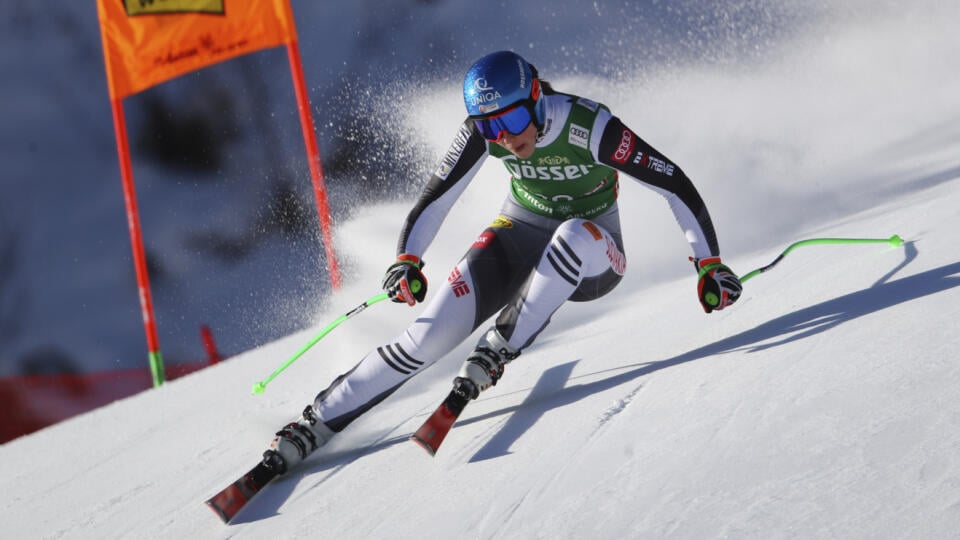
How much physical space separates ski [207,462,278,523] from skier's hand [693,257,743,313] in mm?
1337

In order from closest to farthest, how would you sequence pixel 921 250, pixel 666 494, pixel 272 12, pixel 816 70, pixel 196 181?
pixel 666 494, pixel 921 250, pixel 272 12, pixel 816 70, pixel 196 181

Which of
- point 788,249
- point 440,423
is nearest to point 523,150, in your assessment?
point 440,423

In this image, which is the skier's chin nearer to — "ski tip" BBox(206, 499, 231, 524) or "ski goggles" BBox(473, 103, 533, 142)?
"ski goggles" BBox(473, 103, 533, 142)

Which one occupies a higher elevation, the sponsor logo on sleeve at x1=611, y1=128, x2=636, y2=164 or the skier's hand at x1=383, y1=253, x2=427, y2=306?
the sponsor logo on sleeve at x1=611, y1=128, x2=636, y2=164

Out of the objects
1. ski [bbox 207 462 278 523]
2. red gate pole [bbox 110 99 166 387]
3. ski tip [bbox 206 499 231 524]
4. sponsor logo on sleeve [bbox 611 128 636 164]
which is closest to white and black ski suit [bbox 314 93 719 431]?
sponsor logo on sleeve [bbox 611 128 636 164]

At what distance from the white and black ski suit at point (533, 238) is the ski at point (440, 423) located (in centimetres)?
19

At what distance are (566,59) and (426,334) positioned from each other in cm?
954

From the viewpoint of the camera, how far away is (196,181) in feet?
36.5

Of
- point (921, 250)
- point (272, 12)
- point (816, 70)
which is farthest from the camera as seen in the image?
point (816, 70)

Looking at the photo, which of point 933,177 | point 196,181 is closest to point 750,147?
point 933,177

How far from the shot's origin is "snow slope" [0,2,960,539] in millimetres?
1684

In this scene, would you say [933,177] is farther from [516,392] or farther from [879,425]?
[879,425]

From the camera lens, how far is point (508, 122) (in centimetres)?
268

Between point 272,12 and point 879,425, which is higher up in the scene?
point 272,12
